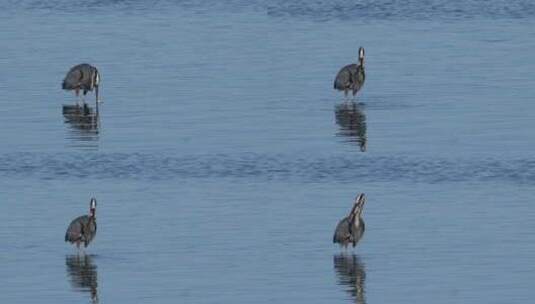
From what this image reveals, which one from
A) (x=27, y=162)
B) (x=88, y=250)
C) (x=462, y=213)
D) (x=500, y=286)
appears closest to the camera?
(x=500, y=286)

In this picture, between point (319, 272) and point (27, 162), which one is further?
point (27, 162)

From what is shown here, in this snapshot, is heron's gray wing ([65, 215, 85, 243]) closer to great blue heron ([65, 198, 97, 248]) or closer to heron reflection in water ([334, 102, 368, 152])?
great blue heron ([65, 198, 97, 248])

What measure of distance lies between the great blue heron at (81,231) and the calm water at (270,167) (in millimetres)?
258

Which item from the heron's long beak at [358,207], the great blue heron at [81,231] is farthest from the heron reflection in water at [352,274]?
the great blue heron at [81,231]

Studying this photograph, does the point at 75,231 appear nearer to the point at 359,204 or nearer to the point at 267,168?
the point at 359,204

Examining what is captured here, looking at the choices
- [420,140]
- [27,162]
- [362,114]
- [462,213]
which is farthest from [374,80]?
[462,213]

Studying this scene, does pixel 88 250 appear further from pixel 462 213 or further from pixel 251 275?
pixel 462 213

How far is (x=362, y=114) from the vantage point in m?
51.3

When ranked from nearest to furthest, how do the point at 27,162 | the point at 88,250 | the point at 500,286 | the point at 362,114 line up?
the point at 500,286
the point at 88,250
the point at 27,162
the point at 362,114

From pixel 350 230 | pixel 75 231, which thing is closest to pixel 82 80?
pixel 75 231

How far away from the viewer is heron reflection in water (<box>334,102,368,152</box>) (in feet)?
154

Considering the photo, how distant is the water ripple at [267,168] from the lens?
42031mm

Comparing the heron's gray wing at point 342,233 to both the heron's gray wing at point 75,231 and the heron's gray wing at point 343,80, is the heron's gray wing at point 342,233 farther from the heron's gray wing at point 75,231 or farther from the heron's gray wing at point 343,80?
the heron's gray wing at point 343,80

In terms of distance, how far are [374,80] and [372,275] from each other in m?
25.2
